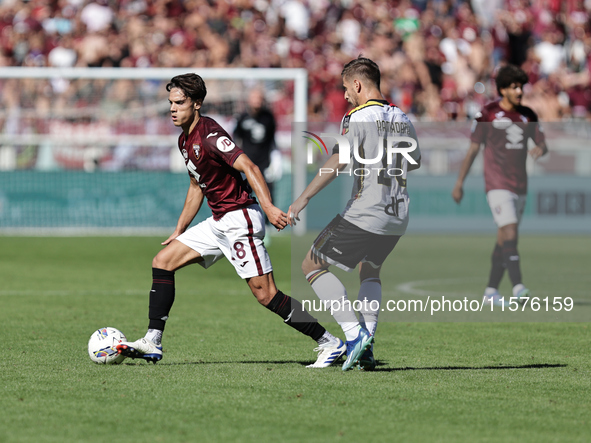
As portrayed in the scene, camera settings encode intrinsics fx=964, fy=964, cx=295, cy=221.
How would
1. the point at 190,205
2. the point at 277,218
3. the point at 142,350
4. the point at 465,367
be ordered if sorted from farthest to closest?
the point at 190,205, the point at 465,367, the point at 142,350, the point at 277,218

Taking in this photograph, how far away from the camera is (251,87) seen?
19.6 m

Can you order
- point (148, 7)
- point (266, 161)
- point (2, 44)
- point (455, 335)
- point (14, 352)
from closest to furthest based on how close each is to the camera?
point (14, 352)
point (455, 335)
point (266, 161)
point (2, 44)
point (148, 7)

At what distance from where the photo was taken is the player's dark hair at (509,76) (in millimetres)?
9609

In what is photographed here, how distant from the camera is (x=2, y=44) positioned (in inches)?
876

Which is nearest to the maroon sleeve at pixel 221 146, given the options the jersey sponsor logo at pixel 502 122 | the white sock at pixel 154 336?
the white sock at pixel 154 336

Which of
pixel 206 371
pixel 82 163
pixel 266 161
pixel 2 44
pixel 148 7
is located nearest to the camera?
pixel 206 371

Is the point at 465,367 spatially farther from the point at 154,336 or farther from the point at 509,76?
the point at 509,76

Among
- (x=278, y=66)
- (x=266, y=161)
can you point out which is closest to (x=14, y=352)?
(x=266, y=161)

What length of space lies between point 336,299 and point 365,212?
603mm

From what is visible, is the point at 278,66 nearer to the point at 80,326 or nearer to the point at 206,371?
the point at 80,326

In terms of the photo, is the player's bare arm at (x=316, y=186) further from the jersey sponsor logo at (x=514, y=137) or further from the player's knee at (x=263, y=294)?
the jersey sponsor logo at (x=514, y=137)

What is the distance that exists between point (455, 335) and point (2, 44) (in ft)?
55.7

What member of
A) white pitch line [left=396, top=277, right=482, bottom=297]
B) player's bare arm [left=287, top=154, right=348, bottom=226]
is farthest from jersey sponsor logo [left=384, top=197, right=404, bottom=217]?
white pitch line [left=396, top=277, right=482, bottom=297]

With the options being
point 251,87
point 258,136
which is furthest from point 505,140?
point 251,87
